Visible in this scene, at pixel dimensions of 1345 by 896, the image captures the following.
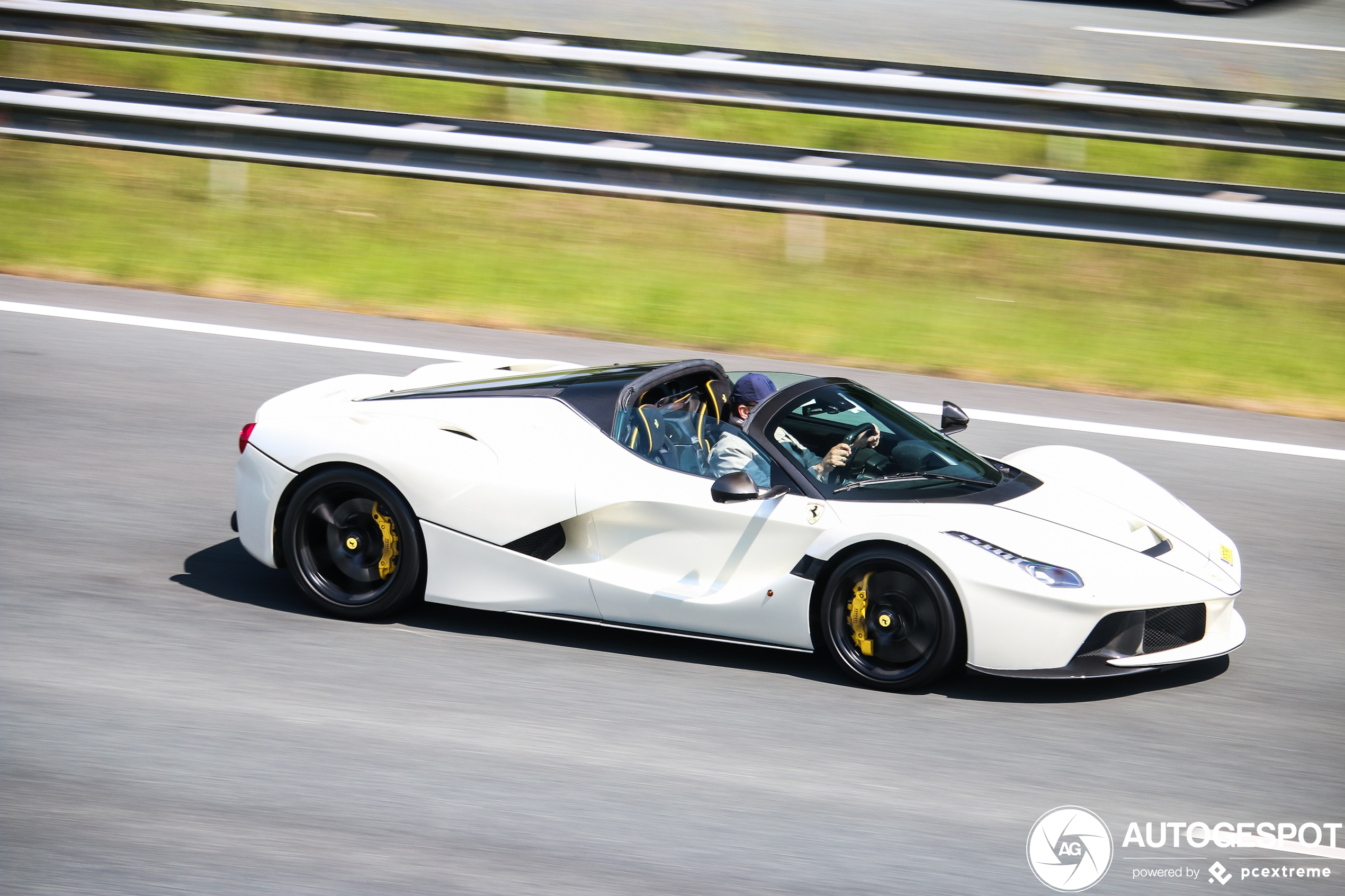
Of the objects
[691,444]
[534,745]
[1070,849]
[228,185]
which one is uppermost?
[228,185]

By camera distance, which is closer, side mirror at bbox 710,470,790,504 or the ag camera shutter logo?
the ag camera shutter logo

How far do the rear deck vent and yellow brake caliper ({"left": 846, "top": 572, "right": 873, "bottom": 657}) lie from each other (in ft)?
3.70

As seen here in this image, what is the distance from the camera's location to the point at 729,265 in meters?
10.4

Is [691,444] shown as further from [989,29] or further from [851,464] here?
[989,29]

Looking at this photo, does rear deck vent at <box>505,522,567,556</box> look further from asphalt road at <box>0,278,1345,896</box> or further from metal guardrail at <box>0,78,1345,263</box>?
metal guardrail at <box>0,78,1345,263</box>

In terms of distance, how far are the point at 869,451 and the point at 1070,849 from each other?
1911 mm

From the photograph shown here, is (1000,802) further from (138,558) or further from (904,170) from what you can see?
(904,170)

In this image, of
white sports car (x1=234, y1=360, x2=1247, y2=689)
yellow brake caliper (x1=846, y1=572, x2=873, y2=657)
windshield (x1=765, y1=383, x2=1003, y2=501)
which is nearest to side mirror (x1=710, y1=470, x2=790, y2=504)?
white sports car (x1=234, y1=360, x2=1247, y2=689)

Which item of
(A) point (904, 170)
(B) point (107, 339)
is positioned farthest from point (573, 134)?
(B) point (107, 339)

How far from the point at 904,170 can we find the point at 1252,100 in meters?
2.59

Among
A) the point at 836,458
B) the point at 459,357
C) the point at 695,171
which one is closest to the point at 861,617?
the point at 836,458

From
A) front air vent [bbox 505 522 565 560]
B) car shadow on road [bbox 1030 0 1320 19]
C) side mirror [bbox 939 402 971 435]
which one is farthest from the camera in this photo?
car shadow on road [bbox 1030 0 1320 19]

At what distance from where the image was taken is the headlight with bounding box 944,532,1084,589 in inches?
200

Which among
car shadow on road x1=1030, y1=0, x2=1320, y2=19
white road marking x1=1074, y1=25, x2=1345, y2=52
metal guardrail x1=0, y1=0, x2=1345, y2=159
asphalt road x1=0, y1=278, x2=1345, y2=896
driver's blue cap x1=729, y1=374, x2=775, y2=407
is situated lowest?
asphalt road x1=0, y1=278, x2=1345, y2=896
